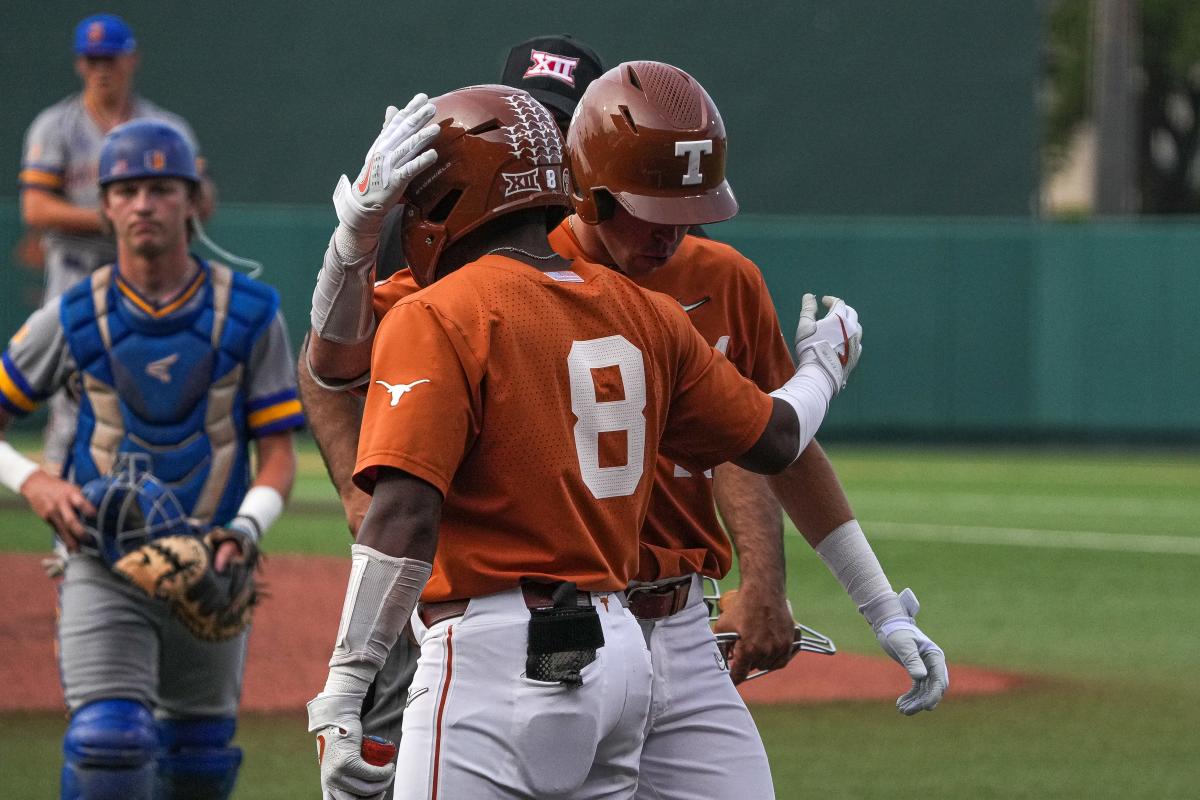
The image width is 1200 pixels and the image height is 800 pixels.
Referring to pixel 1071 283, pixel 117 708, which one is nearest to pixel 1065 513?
pixel 1071 283

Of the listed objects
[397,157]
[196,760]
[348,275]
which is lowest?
[196,760]

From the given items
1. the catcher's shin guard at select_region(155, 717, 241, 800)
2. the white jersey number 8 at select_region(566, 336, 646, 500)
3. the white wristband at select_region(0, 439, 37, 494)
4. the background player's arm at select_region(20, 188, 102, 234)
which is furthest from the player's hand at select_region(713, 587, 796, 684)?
the background player's arm at select_region(20, 188, 102, 234)

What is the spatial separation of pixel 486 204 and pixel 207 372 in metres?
2.46

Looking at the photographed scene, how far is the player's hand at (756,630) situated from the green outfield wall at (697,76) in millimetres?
20686

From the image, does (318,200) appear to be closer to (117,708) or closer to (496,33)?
(496,33)

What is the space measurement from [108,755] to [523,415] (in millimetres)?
2456

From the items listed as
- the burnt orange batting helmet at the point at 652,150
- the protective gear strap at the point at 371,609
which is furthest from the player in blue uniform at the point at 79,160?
the protective gear strap at the point at 371,609

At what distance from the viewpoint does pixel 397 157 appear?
12.5 ft

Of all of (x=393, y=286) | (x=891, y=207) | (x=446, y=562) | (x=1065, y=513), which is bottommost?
(x=1065, y=513)

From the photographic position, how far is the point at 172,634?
5.96m

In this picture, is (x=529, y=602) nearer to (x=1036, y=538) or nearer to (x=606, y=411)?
(x=606, y=411)

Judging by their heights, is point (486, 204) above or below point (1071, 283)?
above

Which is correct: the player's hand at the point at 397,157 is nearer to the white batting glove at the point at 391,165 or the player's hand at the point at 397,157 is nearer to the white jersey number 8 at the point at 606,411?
the white batting glove at the point at 391,165

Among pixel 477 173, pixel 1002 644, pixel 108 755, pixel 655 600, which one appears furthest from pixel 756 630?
pixel 1002 644
